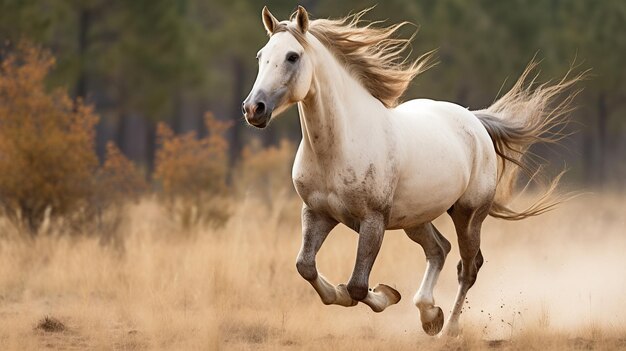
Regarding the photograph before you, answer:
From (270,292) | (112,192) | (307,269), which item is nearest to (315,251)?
(307,269)

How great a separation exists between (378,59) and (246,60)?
2053 cm

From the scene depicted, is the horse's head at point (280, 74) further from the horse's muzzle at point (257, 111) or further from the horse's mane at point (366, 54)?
the horse's mane at point (366, 54)

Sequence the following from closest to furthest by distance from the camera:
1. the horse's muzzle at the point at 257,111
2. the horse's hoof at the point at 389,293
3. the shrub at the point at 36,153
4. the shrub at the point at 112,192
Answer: the horse's muzzle at the point at 257,111 → the horse's hoof at the point at 389,293 → the shrub at the point at 36,153 → the shrub at the point at 112,192

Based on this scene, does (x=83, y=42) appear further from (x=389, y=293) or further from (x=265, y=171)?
(x=389, y=293)

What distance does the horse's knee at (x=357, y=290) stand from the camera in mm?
6504

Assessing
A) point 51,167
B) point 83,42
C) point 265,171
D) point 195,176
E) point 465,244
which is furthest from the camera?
point 83,42

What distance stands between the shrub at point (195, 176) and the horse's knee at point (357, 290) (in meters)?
7.25

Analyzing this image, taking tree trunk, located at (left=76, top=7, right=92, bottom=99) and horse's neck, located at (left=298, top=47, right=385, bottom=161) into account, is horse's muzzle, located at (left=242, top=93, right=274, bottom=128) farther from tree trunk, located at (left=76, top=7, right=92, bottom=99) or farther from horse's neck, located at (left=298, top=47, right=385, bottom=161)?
tree trunk, located at (left=76, top=7, right=92, bottom=99)

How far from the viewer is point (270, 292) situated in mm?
9672

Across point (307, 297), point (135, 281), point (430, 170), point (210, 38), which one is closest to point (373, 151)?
point (430, 170)

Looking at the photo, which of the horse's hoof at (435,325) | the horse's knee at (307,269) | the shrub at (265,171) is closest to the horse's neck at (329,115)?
the horse's knee at (307,269)

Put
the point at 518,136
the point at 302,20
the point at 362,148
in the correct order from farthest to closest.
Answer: the point at 518,136 < the point at 362,148 < the point at 302,20

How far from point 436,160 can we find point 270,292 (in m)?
3.11

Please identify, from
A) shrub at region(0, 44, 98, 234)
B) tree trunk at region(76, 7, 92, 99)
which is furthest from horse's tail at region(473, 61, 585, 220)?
tree trunk at region(76, 7, 92, 99)
